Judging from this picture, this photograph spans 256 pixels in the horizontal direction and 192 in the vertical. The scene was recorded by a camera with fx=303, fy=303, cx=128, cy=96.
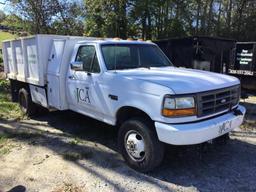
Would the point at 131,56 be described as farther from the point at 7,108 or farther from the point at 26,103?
the point at 7,108

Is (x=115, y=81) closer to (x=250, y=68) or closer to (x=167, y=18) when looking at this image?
(x=250, y=68)

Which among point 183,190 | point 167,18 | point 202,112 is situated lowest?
point 183,190

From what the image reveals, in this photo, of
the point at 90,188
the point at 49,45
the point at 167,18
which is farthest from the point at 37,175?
the point at 167,18

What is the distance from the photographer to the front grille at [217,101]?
416 cm

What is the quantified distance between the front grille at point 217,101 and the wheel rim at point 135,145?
0.97m

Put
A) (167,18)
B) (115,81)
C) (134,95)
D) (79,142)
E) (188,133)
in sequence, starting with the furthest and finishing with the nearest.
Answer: (167,18)
(79,142)
(115,81)
(134,95)
(188,133)

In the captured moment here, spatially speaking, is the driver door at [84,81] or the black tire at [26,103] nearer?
the driver door at [84,81]

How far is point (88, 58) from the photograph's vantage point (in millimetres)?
5516

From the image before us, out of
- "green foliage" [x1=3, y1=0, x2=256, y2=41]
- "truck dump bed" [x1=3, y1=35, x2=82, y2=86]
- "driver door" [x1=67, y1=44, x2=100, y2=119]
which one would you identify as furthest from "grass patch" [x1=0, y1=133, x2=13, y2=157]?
"green foliage" [x1=3, y1=0, x2=256, y2=41]

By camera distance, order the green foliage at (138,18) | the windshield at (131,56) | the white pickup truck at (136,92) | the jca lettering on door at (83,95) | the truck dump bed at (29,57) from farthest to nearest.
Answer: the green foliage at (138,18) → the truck dump bed at (29,57) → the jca lettering on door at (83,95) → the windshield at (131,56) → the white pickup truck at (136,92)

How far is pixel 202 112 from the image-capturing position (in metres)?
4.19

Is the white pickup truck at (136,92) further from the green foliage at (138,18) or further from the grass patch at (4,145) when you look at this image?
the green foliage at (138,18)

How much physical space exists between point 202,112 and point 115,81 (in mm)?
1429

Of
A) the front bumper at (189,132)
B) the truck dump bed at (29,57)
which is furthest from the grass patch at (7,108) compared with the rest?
the front bumper at (189,132)
